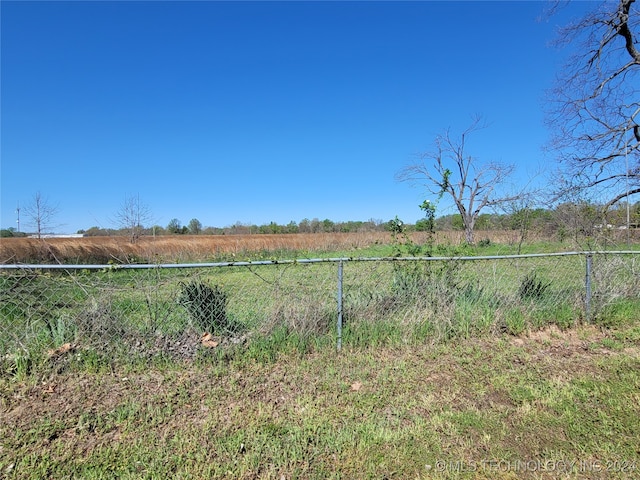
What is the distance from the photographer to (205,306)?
357 cm

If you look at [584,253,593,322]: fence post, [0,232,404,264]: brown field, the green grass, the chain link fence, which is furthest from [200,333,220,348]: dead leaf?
[0,232,404,264]: brown field

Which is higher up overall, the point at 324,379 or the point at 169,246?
the point at 169,246

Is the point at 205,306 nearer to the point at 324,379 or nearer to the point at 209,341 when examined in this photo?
the point at 209,341

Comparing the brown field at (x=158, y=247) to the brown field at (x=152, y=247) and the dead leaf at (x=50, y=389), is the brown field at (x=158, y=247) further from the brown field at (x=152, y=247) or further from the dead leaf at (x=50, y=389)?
the dead leaf at (x=50, y=389)

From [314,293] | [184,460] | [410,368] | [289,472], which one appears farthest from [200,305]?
[410,368]

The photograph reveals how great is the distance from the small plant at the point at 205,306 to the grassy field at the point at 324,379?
74 millimetres

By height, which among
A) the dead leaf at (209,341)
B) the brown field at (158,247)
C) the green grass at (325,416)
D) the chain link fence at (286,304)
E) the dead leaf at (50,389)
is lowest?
the green grass at (325,416)

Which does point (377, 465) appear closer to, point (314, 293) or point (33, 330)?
point (314, 293)

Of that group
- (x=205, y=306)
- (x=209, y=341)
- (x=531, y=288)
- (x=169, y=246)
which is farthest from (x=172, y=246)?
(x=531, y=288)

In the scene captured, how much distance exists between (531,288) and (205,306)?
4.56 meters

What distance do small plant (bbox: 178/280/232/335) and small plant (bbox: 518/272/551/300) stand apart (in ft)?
13.4

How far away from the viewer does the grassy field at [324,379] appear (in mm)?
2084

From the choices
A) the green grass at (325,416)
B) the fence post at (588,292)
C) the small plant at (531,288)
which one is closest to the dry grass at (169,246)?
the small plant at (531,288)

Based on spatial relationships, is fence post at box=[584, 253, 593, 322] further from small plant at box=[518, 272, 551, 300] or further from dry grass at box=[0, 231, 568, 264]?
dry grass at box=[0, 231, 568, 264]
